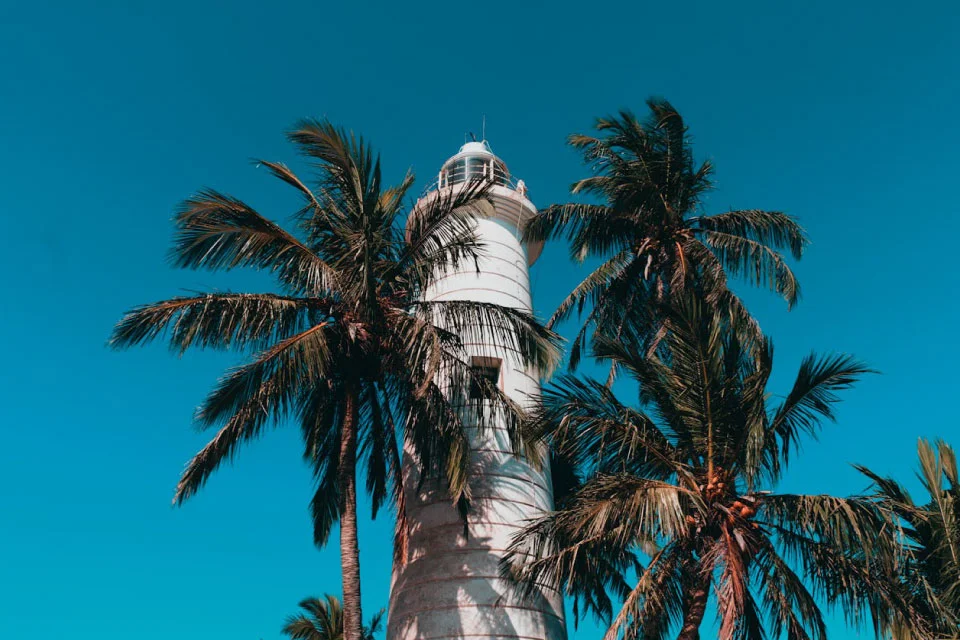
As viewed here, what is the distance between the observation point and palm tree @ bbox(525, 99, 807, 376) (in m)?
20.1

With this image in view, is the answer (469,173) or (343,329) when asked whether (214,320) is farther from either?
(469,173)

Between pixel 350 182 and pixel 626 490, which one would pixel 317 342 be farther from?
pixel 626 490

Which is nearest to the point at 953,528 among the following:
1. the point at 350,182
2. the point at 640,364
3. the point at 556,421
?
the point at 640,364

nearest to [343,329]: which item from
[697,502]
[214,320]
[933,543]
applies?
[214,320]

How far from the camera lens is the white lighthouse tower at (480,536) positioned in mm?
15805

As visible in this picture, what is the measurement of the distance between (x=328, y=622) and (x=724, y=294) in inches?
923

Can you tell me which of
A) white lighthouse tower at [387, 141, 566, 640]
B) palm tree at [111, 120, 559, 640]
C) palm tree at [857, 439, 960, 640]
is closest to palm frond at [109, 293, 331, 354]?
palm tree at [111, 120, 559, 640]

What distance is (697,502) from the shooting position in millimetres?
13336

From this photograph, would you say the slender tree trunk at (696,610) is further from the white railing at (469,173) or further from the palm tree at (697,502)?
the white railing at (469,173)

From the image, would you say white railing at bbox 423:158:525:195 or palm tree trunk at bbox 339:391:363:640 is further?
white railing at bbox 423:158:525:195

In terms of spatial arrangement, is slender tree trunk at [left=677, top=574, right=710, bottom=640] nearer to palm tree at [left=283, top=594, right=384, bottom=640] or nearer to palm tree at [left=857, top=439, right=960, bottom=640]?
palm tree at [left=857, top=439, right=960, bottom=640]

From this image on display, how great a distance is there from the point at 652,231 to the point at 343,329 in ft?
29.2

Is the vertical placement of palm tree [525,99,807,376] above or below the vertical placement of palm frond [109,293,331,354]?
Result: above

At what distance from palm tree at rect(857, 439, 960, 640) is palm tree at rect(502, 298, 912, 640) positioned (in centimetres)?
106
